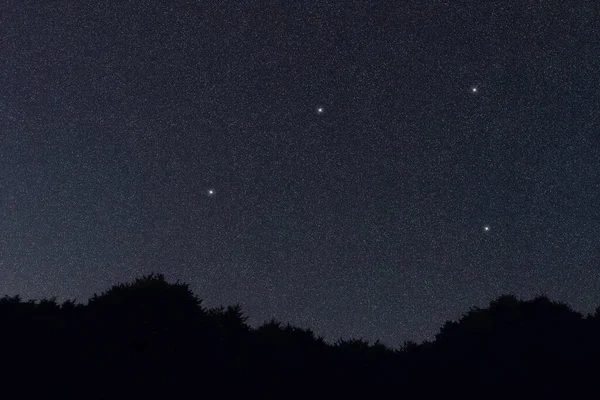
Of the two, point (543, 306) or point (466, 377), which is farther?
point (543, 306)

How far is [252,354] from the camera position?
25.9m

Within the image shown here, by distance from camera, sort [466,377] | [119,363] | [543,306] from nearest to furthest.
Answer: [119,363]
[466,377]
[543,306]

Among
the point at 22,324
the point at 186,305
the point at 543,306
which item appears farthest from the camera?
the point at 543,306

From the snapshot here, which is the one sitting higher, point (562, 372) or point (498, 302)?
point (498, 302)

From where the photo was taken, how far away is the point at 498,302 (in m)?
31.8

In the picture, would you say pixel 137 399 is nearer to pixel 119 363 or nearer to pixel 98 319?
pixel 119 363

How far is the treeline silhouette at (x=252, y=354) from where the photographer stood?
1881 cm

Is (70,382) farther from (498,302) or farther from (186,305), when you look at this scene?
(498,302)

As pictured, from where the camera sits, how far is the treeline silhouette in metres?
18.8

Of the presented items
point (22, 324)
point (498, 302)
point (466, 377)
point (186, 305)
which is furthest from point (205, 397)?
point (498, 302)

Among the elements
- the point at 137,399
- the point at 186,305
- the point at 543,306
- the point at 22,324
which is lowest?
the point at 137,399

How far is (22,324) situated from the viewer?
813 inches

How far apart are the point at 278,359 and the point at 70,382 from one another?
11178 mm

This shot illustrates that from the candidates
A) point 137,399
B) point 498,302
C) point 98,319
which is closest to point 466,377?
point 498,302
